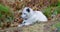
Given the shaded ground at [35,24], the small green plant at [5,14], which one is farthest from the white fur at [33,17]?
the small green plant at [5,14]

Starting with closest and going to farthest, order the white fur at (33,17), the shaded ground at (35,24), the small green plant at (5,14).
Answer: the shaded ground at (35,24), the white fur at (33,17), the small green plant at (5,14)

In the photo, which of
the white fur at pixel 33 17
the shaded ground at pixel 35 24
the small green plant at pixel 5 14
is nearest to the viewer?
the shaded ground at pixel 35 24

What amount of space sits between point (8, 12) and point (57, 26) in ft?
6.37

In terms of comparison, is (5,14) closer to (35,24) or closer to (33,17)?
(33,17)

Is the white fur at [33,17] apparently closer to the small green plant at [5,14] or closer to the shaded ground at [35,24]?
the shaded ground at [35,24]

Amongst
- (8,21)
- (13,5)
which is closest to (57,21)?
(8,21)

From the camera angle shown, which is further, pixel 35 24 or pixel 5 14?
pixel 5 14

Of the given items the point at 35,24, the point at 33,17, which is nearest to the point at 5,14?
the point at 33,17

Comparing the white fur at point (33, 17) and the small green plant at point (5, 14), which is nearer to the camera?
the white fur at point (33, 17)

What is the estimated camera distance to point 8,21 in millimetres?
7234

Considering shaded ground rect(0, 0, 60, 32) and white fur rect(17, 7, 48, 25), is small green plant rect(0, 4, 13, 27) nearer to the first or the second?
shaded ground rect(0, 0, 60, 32)

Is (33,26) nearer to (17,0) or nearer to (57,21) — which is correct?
(57,21)

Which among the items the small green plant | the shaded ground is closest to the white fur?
the shaded ground

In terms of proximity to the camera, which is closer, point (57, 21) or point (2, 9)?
point (57, 21)
